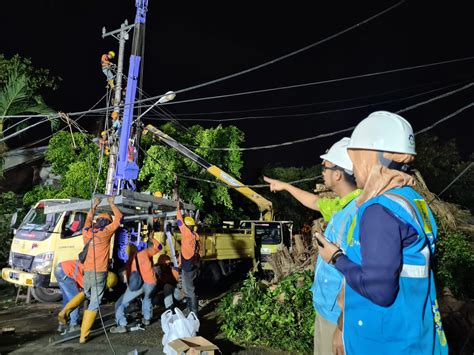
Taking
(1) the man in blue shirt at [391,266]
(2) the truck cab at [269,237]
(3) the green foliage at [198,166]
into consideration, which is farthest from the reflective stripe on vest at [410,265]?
(3) the green foliage at [198,166]

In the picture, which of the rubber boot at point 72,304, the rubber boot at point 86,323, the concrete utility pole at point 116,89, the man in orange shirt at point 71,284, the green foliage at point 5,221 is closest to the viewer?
the rubber boot at point 86,323

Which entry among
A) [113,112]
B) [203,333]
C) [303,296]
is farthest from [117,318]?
[113,112]

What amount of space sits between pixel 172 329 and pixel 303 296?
2.34 meters

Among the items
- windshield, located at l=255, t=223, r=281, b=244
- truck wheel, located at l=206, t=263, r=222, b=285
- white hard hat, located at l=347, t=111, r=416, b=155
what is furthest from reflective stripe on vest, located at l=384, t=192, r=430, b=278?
windshield, located at l=255, t=223, r=281, b=244

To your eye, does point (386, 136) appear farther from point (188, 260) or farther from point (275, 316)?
point (188, 260)

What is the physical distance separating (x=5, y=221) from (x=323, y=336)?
48.4 feet

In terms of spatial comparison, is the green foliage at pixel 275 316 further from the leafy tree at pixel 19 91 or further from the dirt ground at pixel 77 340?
the leafy tree at pixel 19 91

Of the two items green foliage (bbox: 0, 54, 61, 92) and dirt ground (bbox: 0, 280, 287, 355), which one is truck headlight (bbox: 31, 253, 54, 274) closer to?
dirt ground (bbox: 0, 280, 287, 355)

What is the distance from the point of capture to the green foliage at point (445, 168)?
61.5 feet

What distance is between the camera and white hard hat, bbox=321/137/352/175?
277 cm

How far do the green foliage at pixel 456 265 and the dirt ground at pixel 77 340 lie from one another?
3.70 m

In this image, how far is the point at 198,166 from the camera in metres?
17.0

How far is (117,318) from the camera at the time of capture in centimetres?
681

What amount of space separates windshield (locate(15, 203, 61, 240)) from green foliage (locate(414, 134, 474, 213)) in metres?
16.3
